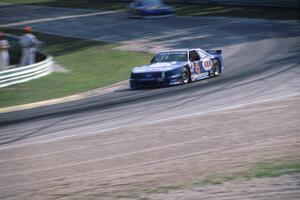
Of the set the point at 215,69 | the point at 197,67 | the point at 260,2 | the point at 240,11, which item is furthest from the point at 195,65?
the point at 260,2

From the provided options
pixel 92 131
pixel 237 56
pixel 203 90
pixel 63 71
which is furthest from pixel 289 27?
pixel 92 131

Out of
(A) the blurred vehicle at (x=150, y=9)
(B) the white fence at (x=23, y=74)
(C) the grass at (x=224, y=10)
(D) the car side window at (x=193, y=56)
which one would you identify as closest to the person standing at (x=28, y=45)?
(B) the white fence at (x=23, y=74)

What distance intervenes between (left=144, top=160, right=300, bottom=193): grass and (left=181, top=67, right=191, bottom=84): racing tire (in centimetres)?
1126

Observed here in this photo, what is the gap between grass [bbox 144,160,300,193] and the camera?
9.07 meters

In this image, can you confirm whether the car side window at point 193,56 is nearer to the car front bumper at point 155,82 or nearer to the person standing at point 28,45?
the car front bumper at point 155,82

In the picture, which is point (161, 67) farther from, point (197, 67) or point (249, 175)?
point (249, 175)

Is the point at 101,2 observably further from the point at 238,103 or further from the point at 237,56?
the point at 238,103

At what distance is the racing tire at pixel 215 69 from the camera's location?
22625mm

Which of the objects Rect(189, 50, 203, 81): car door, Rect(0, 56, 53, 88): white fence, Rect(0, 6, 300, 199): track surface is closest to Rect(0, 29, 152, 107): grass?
Rect(0, 56, 53, 88): white fence

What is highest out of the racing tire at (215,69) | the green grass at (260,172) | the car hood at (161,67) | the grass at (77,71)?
the green grass at (260,172)

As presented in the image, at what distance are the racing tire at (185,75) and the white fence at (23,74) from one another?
16.7ft

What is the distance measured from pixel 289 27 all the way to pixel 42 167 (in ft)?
88.1

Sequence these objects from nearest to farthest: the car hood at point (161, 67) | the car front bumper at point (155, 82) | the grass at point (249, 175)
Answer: the grass at point (249, 175)
the car front bumper at point (155, 82)
the car hood at point (161, 67)

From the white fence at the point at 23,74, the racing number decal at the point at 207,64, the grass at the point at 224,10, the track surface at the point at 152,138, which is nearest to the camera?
the track surface at the point at 152,138
